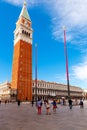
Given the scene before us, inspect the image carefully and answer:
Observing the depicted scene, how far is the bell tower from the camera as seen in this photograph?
74.2m

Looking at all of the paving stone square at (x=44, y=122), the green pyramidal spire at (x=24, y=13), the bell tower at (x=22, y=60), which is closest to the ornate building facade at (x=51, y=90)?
the bell tower at (x=22, y=60)

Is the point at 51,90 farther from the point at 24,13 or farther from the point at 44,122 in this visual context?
the point at 44,122

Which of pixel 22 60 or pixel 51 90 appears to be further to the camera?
pixel 51 90

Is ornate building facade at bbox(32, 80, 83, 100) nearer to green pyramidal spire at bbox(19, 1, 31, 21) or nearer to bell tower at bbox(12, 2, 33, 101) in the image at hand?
bell tower at bbox(12, 2, 33, 101)

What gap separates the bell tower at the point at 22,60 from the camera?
74250 mm

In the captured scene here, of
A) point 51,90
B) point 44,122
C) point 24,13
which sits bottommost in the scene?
point 44,122

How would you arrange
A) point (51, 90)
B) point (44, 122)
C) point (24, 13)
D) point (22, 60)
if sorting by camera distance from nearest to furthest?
point (44, 122), point (22, 60), point (24, 13), point (51, 90)

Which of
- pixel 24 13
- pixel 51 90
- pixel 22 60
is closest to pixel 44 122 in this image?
pixel 22 60

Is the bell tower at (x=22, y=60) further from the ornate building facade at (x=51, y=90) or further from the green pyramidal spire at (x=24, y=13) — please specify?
the ornate building facade at (x=51, y=90)

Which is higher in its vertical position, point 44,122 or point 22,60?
point 22,60

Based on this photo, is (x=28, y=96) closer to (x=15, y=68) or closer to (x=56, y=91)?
(x=15, y=68)

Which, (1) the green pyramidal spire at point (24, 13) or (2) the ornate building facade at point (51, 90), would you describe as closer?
(1) the green pyramidal spire at point (24, 13)

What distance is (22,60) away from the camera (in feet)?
252

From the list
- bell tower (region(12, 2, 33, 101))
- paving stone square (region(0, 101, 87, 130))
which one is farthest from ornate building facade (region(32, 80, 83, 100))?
paving stone square (region(0, 101, 87, 130))
